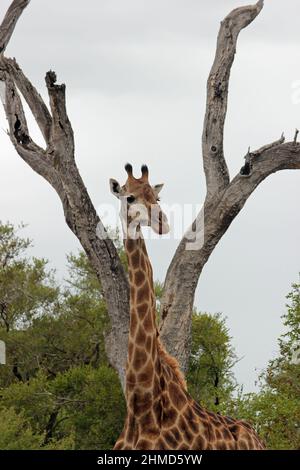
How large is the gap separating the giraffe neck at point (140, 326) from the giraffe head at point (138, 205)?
214 millimetres

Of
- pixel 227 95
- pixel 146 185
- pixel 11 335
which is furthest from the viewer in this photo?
pixel 11 335

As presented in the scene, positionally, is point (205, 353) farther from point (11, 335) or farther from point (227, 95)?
point (227, 95)

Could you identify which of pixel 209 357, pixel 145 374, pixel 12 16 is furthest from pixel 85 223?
pixel 209 357

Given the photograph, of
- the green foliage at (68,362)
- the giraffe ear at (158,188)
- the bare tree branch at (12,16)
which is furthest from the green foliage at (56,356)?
the giraffe ear at (158,188)

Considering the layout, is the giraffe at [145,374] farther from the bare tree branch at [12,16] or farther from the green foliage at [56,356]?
the green foliage at [56,356]

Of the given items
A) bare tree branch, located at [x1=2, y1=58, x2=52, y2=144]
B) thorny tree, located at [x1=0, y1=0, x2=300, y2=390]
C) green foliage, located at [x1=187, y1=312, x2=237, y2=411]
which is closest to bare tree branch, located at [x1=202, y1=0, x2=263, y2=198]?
thorny tree, located at [x1=0, y1=0, x2=300, y2=390]

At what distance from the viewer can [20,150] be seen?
1443 centimetres

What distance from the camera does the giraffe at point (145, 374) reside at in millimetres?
7945

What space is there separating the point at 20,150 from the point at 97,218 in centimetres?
197

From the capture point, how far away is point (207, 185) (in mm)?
13727

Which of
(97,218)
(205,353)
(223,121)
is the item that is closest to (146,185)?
(97,218)

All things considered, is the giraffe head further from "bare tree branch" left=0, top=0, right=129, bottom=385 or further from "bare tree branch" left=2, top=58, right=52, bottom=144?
"bare tree branch" left=2, top=58, right=52, bottom=144
